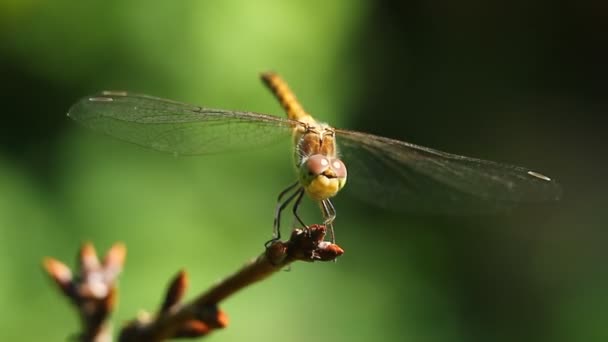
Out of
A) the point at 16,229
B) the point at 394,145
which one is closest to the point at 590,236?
the point at 394,145

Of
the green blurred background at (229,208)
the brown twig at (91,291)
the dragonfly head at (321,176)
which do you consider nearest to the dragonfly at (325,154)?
the dragonfly head at (321,176)

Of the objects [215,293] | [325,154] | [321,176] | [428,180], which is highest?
[428,180]

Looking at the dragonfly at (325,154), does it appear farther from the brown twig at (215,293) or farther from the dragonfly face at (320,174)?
the brown twig at (215,293)

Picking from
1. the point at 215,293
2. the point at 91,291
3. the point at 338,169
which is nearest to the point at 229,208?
the point at 338,169

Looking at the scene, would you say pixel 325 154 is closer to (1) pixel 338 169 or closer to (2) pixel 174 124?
(1) pixel 338 169

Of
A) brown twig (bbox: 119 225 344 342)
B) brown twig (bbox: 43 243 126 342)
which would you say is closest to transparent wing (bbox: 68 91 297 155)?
brown twig (bbox: 43 243 126 342)

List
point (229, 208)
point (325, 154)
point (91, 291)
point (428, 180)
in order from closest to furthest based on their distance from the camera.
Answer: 1. point (91, 291)
2. point (325, 154)
3. point (428, 180)
4. point (229, 208)
